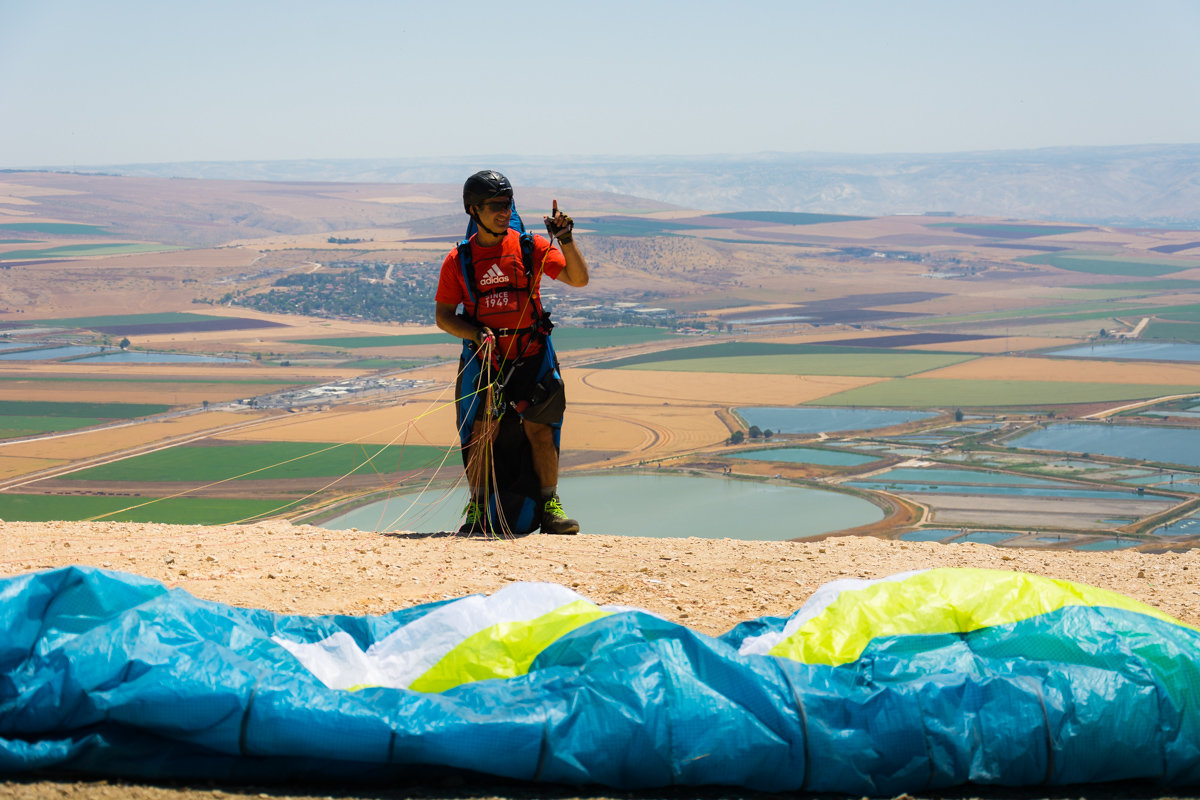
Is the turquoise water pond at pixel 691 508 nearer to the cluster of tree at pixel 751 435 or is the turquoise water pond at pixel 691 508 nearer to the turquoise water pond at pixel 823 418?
the cluster of tree at pixel 751 435

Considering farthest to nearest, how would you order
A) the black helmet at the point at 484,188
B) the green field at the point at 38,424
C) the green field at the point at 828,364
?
1. the green field at the point at 828,364
2. the green field at the point at 38,424
3. the black helmet at the point at 484,188

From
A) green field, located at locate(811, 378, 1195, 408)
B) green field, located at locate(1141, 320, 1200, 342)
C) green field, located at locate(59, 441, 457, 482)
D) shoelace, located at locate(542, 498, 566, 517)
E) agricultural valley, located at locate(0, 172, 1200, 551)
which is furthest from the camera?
green field, located at locate(1141, 320, 1200, 342)

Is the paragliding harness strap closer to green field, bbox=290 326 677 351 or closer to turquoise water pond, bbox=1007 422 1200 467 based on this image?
turquoise water pond, bbox=1007 422 1200 467

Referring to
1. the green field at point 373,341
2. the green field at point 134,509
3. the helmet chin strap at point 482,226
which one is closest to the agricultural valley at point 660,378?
the green field at point 134,509

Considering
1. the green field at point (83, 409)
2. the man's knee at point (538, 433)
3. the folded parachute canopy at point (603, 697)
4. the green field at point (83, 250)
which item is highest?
the man's knee at point (538, 433)

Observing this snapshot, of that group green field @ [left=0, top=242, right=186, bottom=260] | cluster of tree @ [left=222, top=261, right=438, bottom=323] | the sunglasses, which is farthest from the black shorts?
green field @ [left=0, top=242, right=186, bottom=260]

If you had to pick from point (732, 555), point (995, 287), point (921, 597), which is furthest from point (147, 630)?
point (995, 287)

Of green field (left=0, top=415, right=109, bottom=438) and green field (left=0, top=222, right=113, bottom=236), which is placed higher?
green field (left=0, top=222, right=113, bottom=236)

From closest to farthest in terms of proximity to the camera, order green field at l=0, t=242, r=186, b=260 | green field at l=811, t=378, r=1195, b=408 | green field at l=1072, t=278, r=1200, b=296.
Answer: green field at l=811, t=378, r=1195, b=408 < green field at l=1072, t=278, r=1200, b=296 < green field at l=0, t=242, r=186, b=260
